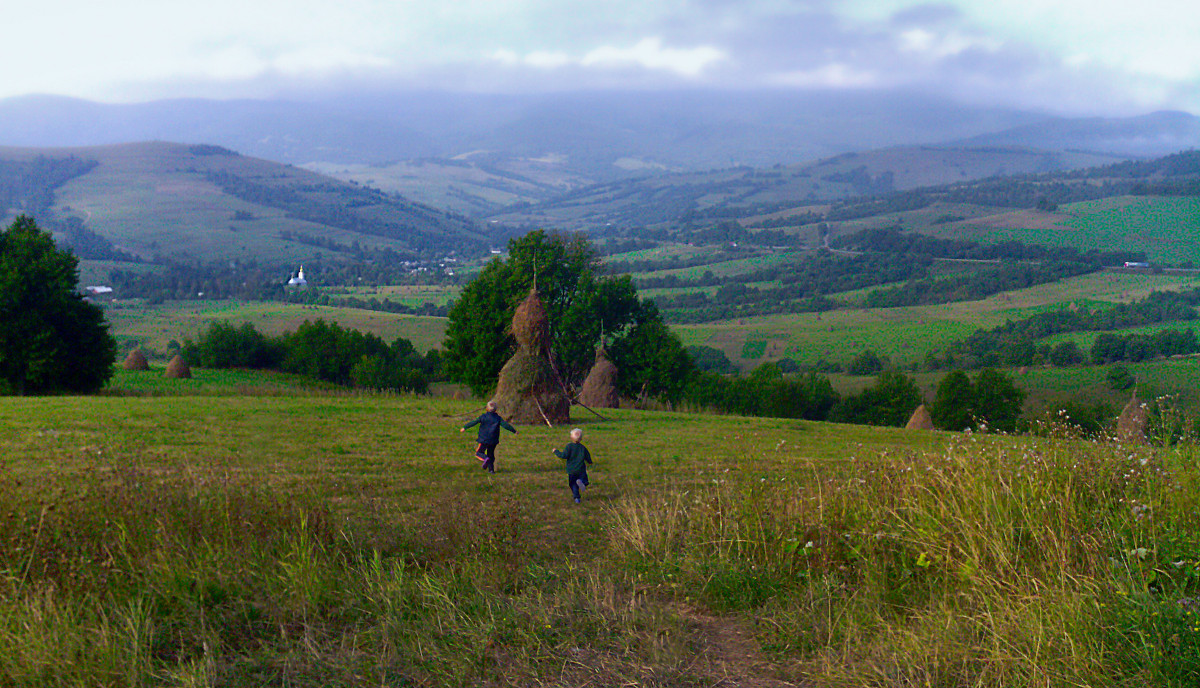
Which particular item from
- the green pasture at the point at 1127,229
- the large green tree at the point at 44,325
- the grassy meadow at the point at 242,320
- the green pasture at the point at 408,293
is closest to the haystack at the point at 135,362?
the large green tree at the point at 44,325

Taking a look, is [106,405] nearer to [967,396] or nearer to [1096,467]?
[1096,467]

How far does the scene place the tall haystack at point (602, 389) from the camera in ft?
111

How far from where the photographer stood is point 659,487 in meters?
11.8

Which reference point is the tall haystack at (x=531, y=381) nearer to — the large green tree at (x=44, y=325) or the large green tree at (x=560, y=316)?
the large green tree at (x=560, y=316)

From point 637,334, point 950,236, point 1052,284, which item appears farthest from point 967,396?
point 950,236

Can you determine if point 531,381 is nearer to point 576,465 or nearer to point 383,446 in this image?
point 383,446

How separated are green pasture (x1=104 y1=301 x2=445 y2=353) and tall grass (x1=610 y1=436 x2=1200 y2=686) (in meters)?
81.6

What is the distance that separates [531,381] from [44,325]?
22518 mm

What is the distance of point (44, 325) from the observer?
3034 cm

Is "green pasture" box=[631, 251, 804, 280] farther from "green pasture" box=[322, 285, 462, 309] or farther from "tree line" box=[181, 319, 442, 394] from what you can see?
"tree line" box=[181, 319, 442, 394]

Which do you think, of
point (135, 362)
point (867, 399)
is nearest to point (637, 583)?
point (135, 362)

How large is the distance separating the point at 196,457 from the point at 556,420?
9.36m

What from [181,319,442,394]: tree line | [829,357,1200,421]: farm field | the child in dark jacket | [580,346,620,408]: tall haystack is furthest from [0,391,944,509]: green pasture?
[829,357,1200,421]: farm field

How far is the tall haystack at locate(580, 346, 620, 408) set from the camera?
3369 centimetres
